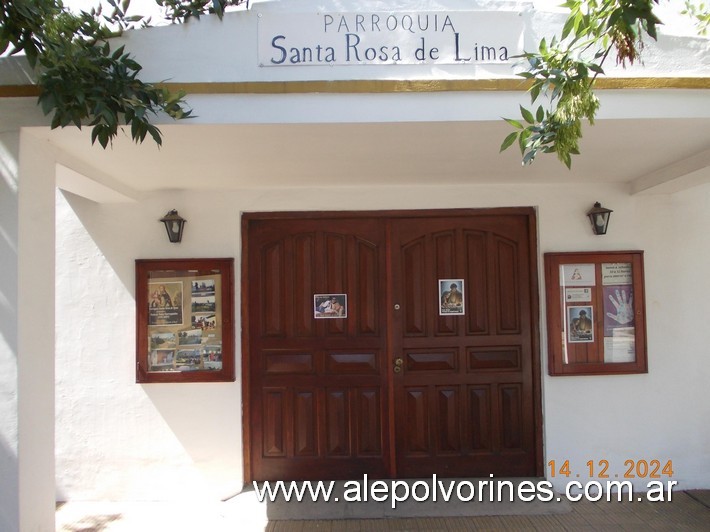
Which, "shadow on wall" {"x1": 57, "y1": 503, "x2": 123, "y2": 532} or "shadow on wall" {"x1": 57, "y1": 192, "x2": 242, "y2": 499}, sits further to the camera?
"shadow on wall" {"x1": 57, "y1": 192, "x2": 242, "y2": 499}

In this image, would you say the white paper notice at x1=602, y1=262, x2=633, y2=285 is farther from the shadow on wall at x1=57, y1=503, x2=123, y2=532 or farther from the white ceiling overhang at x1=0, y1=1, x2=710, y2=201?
the shadow on wall at x1=57, y1=503, x2=123, y2=532

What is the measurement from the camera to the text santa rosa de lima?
307 centimetres

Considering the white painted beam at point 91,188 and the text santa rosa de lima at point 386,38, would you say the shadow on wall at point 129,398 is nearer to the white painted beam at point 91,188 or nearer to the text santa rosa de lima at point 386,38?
the white painted beam at point 91,188

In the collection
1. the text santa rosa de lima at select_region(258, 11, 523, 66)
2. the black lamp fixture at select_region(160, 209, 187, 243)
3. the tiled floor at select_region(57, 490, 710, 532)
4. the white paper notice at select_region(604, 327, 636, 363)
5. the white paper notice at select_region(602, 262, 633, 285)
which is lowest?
the tiled floor at select_region(57, 490, 710, 532)

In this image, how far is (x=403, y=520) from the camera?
4086mm

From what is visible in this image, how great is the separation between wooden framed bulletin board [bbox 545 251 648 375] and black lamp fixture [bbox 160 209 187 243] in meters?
3.04

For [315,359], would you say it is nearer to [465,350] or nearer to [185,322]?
[185,322]

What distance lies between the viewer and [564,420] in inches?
177

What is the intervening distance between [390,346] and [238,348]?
49.7 inches

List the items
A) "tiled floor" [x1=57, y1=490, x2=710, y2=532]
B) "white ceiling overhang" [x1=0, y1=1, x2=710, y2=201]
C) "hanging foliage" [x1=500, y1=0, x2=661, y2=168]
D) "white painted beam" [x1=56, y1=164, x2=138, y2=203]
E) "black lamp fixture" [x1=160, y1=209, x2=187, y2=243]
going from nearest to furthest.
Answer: "hanging foliage" [x1=500, y1=0, x2=661, y2=168]
"white ceiling overhang" [x1=0, y1=1, x2=710, y2=201]
"white painted beam" [x1=56, y1=164, x2=138, y2=203]
"tiled floor" [x1=57, y1=490, x2=710, y2=532]
"black lamp fixture" [x1=160, y1=209, x2=187, y2=243]

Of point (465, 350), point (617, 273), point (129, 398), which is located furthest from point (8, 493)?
point (617, 273)

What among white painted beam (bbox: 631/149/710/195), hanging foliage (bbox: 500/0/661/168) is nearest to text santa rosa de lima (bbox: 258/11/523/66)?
hanging foliage (bbox: 500/0/661/168)

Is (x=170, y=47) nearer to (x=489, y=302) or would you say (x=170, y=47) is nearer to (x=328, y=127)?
(x=328, y=127)

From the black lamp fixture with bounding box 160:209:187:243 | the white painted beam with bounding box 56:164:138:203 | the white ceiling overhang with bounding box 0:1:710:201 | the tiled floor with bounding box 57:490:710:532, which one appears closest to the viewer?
the white ceiling overhang with bounding box 0:1:710:201
